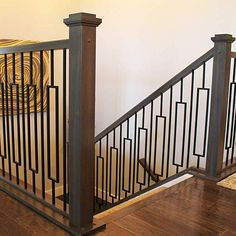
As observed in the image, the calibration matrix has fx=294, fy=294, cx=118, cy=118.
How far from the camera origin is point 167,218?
190cm

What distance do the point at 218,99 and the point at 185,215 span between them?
3.29 ft


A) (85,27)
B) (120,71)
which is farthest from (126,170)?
(85,27)

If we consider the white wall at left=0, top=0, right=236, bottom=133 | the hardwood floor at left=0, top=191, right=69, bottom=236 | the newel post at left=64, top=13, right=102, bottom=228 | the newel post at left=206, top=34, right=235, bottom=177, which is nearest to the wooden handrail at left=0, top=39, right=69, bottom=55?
the newel post at left=64, top=13, right=102, bottom=228

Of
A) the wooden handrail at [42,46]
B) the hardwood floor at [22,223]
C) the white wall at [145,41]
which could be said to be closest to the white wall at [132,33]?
the white wall at [145,41]

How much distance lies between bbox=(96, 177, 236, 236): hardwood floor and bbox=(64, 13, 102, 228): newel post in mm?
217

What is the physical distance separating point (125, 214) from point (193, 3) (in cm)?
264

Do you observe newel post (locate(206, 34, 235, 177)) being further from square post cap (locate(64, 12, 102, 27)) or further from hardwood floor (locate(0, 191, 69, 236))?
hardwood floor (locate(0, 191, 69, 236))

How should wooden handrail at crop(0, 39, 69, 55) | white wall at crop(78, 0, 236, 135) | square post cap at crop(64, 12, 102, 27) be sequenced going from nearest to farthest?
square post cap at crop(64, 12, 102, 27), wooden handrail at crop(0, 39, 69, 55), white wall at crop(78, 0, 236, 135)

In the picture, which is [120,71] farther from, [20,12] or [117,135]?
[20,12]

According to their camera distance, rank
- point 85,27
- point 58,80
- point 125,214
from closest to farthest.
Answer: point 85,27 < point 125,214 < point 58,80

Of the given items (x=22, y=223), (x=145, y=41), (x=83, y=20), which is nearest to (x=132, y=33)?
(x=145, y=41)

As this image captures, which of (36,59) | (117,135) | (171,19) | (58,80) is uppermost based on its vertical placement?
(171,19)

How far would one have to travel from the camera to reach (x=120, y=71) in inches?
173

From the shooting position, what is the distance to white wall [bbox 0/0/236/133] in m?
3.45
